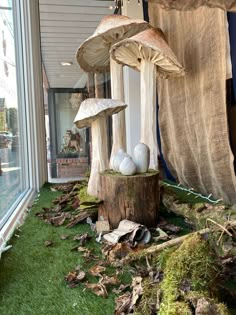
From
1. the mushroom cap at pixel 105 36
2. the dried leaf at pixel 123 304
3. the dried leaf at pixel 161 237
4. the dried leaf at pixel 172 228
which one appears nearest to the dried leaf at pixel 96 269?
the dried leaf at pixel 123 304

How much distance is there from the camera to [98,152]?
5.76 feet

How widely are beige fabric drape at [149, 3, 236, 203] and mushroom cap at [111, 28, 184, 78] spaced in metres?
0.14

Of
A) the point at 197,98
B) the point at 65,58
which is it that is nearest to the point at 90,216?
the point at 197,98

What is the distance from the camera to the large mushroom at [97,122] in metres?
1.54

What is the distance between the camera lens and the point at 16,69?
2270 millimetres

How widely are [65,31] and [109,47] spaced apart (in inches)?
65.4

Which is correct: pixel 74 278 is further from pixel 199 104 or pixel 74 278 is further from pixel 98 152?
pixel 199 104

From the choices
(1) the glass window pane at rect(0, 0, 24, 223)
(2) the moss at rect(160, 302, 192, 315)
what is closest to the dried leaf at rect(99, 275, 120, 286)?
(2) the moss at rect(160, 302, 192, 315)

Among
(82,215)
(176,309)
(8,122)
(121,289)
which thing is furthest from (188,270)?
(8,122)

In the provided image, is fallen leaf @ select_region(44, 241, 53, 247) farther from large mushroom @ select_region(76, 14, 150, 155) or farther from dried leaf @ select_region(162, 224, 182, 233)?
large mushroom @ select_region(76, 14, 150, 155)

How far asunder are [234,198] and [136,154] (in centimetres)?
61

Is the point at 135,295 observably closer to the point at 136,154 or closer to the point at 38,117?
the point at 136,154

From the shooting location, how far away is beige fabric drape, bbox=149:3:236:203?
4.83 ft

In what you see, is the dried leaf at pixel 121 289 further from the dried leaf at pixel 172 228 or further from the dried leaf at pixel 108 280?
the dried leaf at pixel 172 228
